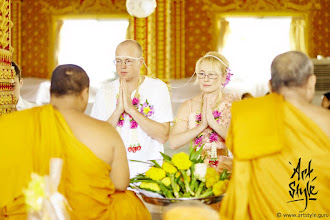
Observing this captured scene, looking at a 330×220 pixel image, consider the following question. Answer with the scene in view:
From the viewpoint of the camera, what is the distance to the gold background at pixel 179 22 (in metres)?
11.8

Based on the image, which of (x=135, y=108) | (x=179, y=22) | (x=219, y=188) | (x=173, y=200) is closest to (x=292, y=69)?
(x=219, y=188)

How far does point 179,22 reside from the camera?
1225 centimetres

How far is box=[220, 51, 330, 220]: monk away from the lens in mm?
2068

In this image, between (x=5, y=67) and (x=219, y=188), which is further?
(x=5, y=67)

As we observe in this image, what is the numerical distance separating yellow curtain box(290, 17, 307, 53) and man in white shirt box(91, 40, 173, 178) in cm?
909

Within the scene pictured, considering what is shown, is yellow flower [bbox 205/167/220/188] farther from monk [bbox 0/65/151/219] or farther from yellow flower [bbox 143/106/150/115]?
yellow flower [bbox 143/106/150/115]

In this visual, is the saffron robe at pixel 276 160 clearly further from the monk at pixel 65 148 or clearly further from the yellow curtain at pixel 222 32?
the yellow curtain at pixel 222 32

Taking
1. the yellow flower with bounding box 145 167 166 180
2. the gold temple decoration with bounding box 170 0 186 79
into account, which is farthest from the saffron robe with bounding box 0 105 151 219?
the gold temple decoration with bounding box 170 0 186 79

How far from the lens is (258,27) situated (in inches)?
473

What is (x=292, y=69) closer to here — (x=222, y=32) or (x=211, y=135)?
(x=211, y=135)

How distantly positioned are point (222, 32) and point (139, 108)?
8.98m

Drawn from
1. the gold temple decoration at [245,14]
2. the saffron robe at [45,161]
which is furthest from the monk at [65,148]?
the gold temple decoration at [245,14]

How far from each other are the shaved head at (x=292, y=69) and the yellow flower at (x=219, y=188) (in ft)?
2.08

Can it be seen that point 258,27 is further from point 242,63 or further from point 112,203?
point 112,203
